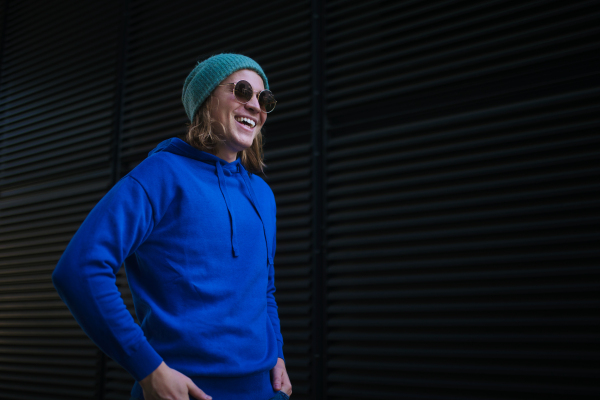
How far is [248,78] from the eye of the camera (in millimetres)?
1586

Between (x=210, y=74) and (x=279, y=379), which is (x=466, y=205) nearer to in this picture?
(x=279, y=379)

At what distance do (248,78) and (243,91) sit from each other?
0.30ft

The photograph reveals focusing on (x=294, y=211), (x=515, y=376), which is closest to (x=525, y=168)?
(x=515, y=376)

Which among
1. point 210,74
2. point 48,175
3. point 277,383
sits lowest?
point 277,383

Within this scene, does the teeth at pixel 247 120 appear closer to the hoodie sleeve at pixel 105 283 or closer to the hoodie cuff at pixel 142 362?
the hoodie sleeve at pixel 105 283

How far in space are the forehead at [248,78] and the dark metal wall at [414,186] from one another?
4.26 ft

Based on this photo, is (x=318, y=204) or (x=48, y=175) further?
(x=48, y=175)

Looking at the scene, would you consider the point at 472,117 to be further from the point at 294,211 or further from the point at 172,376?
the point at 172,376

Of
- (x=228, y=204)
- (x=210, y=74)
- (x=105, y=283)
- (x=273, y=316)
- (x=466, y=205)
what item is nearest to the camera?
(x=105, y=283)

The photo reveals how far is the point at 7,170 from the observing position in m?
4.75

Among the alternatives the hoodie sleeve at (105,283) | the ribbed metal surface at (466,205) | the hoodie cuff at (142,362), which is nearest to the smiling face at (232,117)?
the hoodie sleeve at (105,283)

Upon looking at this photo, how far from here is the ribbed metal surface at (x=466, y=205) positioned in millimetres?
2158

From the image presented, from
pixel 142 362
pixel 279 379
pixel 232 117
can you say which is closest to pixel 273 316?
pixel 279 379

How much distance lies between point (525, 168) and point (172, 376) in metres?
1.99
